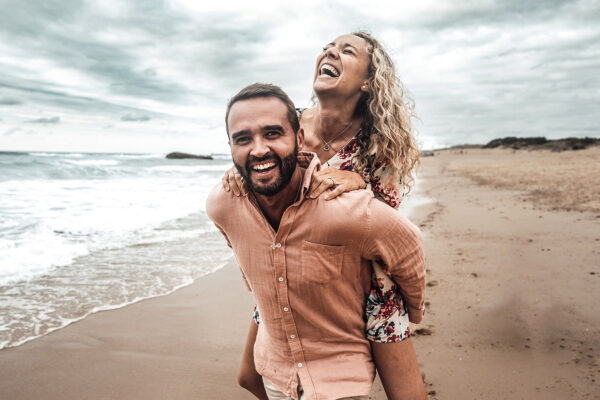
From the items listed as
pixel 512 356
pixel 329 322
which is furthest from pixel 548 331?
pixel 329 322

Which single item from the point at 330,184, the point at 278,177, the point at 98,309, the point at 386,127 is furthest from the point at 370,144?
the point at 98,309

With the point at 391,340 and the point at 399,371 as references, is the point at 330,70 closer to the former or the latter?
the point at 391,340

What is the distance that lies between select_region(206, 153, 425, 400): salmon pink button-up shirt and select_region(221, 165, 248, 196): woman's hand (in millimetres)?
45

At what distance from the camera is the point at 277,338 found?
7.18ft

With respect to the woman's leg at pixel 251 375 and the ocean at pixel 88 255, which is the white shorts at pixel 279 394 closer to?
the woman's leg at pixel 251 375

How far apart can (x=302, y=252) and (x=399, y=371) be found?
3.01ft

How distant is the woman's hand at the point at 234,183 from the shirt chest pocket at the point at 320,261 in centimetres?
49

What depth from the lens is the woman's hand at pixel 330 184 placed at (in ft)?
6.37

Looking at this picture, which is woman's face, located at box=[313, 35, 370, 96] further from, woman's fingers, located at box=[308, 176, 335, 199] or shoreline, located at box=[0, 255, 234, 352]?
shoreline, located at box=[0, 255, 234, 352]

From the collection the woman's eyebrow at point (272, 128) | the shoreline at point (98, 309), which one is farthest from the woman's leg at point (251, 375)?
the shoreline at point (98, 309)

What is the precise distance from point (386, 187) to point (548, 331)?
2679 millimetres

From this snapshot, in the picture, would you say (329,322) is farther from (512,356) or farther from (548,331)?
(548,331)

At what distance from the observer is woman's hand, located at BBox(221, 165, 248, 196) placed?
2184 mm

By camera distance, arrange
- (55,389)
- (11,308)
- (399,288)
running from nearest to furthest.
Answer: (399,288), (55,389), (11,308)
